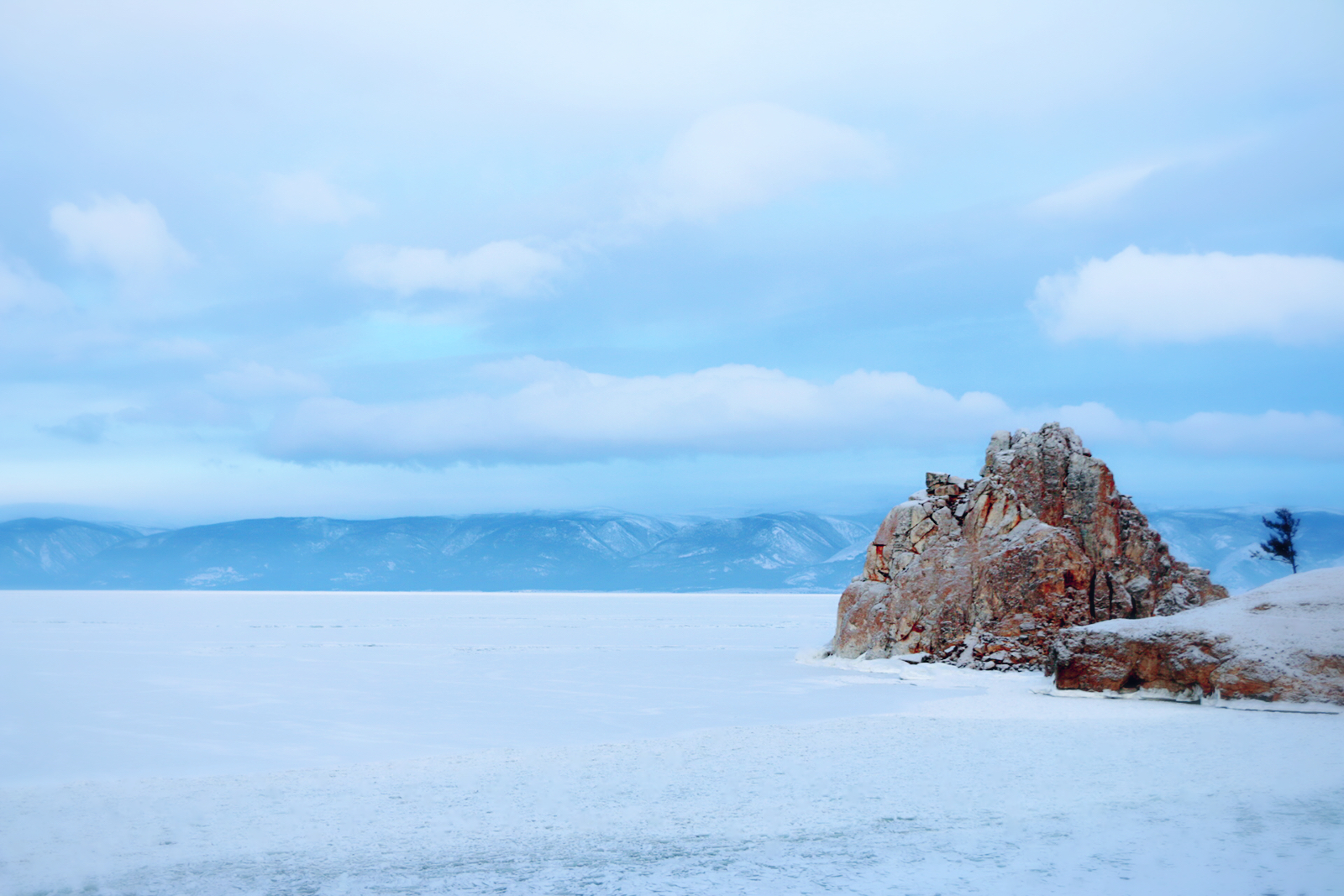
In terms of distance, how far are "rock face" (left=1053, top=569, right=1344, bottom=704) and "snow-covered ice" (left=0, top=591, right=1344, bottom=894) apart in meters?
0.78

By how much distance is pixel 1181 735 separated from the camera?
44.2 feet

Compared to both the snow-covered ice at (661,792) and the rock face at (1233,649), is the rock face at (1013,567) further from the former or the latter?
the rock face at (1233,649)

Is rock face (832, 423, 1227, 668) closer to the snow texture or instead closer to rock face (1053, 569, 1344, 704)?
rock face (1053, 569, 1344, 704)

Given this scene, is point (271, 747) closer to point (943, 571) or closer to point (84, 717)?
point (84, 717)

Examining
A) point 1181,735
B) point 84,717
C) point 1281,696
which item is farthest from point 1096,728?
point 84,717

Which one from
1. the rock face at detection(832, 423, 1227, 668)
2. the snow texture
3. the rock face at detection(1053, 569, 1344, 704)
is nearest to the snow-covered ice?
the rock face at detection(1053, 569, 1344, 704)

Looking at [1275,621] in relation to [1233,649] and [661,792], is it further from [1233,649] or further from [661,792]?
[661,792]

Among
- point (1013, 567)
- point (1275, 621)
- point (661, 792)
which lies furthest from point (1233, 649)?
point (661, 792)

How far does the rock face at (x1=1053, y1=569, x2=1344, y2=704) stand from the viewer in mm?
16062

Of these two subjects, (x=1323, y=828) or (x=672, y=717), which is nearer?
(x=1323, y=828)

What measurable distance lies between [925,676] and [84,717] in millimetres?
16917

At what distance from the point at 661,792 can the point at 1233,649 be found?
11.4m

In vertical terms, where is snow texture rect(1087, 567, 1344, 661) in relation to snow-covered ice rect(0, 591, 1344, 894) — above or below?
above

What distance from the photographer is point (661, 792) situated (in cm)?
1045
